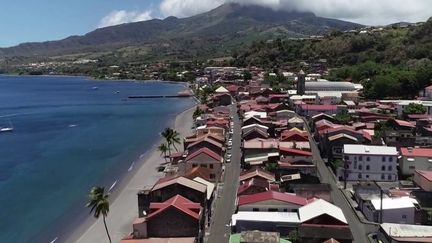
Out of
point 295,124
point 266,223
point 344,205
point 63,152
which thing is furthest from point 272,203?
point 63,152

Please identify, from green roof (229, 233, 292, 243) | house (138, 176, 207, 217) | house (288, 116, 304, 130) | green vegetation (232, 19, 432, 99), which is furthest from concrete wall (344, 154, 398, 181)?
green vegetation (232, 19, 432, 99)

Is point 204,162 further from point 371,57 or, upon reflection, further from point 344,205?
point 371,57

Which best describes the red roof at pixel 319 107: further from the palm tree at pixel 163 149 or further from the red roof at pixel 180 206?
the red roof at pixel 180 206

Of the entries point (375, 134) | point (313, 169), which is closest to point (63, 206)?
point (313, 169)

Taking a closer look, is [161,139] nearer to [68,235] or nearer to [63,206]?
[63,206]

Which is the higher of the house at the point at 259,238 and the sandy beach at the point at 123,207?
the house at the point at 259,238

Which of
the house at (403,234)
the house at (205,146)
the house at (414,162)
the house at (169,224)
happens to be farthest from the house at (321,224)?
the house at (205,146)
